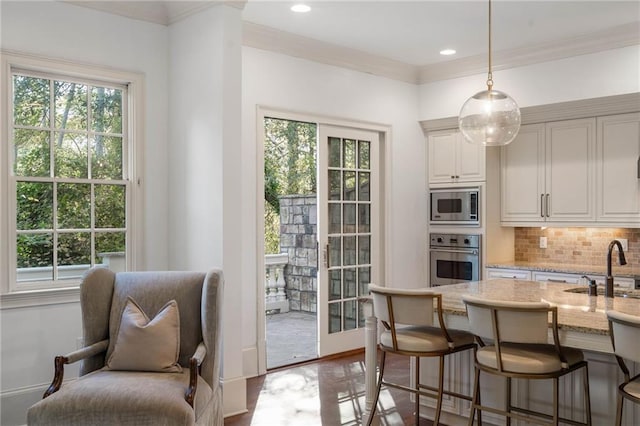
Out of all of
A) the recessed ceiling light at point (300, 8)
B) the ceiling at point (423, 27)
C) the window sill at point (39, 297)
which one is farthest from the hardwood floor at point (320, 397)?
the recessed ceiling light at point (300, 8)

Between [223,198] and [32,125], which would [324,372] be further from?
[32,125]

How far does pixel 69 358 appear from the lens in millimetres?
2898

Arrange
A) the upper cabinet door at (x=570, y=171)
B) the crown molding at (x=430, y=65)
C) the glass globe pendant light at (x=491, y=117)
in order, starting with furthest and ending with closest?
the upper cabinet door at (x=570, y=171)
the crown molding at (x=430, y=65)
the glass globe pendant light at (x=491, y=117)

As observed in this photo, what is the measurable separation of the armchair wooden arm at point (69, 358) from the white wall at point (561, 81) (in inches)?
161

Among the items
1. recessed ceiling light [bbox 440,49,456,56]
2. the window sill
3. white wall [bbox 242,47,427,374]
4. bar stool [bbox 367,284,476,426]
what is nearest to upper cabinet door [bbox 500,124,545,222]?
white wall [bbox 242,47,427,374]

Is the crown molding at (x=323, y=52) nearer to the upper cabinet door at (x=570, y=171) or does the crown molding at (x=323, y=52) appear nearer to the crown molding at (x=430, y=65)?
the crown molding at (x=430, y=65)

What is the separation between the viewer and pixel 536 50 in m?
5.27

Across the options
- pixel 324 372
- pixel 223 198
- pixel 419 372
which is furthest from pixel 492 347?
pixel 324 372

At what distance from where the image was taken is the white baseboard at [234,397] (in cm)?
382

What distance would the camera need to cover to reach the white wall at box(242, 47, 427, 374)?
4766mm

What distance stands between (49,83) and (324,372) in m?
3.00

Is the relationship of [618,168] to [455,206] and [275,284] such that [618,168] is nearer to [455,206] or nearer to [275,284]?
[455,206]

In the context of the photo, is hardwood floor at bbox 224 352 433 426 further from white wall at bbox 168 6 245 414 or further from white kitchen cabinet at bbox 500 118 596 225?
white kitchen cabinet at bbox 500 118 596 225

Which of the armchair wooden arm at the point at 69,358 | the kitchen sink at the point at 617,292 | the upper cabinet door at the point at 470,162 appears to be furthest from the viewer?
the upper cabinet door at the point at 470,162
